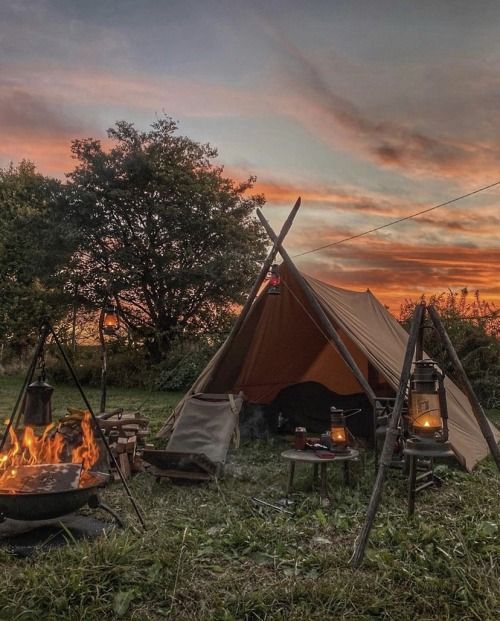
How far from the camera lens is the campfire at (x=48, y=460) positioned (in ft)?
12.3

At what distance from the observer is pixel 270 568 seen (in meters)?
3.28

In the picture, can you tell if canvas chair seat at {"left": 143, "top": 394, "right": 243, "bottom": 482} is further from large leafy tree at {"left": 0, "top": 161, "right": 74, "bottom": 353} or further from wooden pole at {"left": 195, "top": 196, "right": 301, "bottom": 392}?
large leafy tree at {"left": 0, "top": 161, "right": 74, "bottom": 353}

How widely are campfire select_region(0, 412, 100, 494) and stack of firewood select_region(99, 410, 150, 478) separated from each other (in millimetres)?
413

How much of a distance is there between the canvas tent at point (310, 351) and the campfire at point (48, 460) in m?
1.77

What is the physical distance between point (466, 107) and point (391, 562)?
5731mm

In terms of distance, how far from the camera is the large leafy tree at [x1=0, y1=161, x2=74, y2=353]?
16156 millimetres

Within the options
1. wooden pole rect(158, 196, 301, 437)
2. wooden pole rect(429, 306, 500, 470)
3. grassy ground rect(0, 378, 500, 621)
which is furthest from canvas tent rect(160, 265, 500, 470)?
wooden pole rect(429, 306, 500, 470)

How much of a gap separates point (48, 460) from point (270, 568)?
2.23 m

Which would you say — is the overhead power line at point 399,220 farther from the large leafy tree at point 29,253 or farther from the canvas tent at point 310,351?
the large leafy tree at point 29,253

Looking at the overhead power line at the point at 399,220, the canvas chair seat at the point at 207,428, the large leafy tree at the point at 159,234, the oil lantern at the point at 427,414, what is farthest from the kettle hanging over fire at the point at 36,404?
the large leafy tree at the point at 159,234

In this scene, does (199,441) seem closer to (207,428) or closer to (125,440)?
(207,428)

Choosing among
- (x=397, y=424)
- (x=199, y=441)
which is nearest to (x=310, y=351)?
(x=199, y=441)

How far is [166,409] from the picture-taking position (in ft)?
35.8

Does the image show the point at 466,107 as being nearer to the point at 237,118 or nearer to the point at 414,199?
A: the point at 414,199
